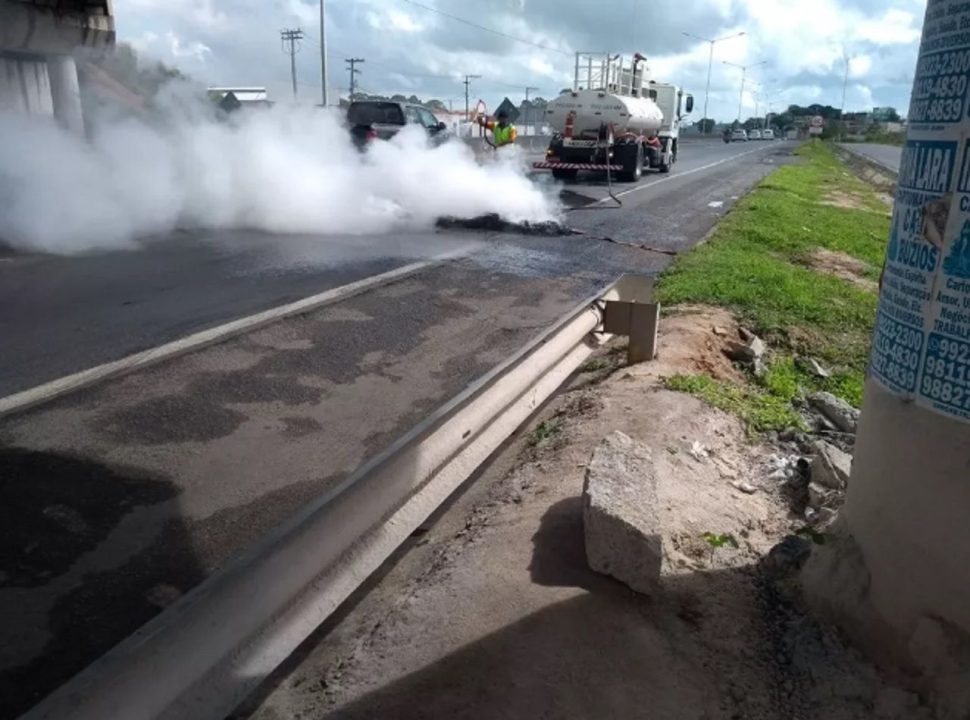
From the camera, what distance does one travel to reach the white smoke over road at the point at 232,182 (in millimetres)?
11570

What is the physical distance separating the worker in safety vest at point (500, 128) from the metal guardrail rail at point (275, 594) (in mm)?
16719

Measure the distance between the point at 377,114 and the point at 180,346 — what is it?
14026 millimetres

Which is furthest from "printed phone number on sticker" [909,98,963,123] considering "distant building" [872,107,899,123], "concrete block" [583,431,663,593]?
"distant building" [872,107,899,123]

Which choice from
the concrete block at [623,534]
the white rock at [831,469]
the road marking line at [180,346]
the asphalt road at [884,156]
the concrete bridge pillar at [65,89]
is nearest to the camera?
the concrete block at [623,534]

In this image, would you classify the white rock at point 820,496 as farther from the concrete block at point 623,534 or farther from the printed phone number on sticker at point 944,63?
the printed phone number on sticker at point 944,63

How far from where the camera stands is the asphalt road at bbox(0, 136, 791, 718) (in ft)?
11.2

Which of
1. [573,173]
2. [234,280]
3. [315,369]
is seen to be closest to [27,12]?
[234,280]

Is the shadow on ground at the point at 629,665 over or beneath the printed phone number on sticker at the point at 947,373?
beneath

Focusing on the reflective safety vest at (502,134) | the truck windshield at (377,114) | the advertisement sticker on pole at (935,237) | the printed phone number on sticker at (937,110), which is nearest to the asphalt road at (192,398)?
the advertisement sticker on pole at (935,237)

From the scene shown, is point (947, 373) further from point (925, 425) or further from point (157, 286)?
point (157, 286)

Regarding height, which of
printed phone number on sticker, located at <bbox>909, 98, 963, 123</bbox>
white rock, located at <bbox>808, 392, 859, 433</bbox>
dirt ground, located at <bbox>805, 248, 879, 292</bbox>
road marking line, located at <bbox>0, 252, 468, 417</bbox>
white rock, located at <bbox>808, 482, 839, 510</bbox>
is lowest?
dirt ground, located at <bbox>805, 248, 879, 292</bbox>

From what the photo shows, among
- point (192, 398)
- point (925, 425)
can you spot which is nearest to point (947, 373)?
point (925, 425)

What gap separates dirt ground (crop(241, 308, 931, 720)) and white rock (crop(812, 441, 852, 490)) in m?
0.33

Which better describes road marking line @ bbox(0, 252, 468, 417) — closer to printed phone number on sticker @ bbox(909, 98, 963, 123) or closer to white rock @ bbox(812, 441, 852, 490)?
white rock @ bbox(812, 441, 852, 490)
